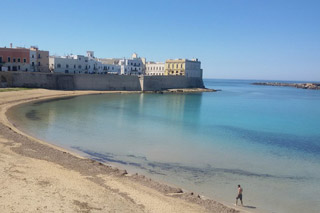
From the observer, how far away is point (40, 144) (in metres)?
19.0

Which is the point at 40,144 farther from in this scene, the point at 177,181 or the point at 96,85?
the point at 96,85

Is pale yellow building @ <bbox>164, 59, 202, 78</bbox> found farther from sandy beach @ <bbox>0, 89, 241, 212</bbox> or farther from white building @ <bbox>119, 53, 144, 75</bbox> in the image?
sandy beach @ <bbox>0, 89, 241, 212</bbox>

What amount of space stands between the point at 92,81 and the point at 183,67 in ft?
105

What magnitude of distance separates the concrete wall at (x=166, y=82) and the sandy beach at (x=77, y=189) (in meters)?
60.9

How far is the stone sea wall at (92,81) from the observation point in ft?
178

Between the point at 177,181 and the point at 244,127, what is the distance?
1970cm

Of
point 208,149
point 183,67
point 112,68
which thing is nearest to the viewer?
point 208,149

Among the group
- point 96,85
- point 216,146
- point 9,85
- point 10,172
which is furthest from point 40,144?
point 96,85

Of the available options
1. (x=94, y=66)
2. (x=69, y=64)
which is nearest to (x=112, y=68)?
(x=94, y=66)

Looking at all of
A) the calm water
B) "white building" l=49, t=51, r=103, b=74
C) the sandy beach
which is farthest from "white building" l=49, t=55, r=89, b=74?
the sandy beach

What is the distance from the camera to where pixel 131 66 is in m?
91.6

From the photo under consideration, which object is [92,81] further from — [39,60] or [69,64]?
[39,60]

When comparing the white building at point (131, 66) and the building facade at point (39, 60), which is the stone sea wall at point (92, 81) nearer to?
the building facade at point (39, 60)

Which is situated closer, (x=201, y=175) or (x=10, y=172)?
(x=10, y=172)
